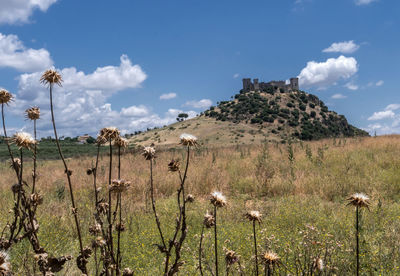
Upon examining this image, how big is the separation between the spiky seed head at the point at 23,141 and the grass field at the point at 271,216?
881mm

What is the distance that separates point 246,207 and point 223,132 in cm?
5717

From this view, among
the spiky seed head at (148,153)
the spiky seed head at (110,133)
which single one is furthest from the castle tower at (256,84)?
the spiky seed head at (110,133)

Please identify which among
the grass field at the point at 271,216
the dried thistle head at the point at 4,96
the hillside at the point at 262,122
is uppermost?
the hillside at the point at 262,122

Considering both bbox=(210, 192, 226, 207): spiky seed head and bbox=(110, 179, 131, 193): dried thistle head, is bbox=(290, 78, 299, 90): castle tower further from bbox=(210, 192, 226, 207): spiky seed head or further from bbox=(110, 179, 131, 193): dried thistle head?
bbox=(110, 179, 131, 193): dried thistle head

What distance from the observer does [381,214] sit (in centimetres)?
553

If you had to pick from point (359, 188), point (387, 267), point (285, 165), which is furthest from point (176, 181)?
point (387, 267)

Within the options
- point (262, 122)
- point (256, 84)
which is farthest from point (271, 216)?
point (256, 84)

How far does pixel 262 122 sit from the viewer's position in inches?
2859

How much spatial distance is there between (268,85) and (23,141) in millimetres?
110641

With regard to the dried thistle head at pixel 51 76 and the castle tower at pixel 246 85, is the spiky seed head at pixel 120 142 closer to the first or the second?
the dried thistle head at pixel 51 76

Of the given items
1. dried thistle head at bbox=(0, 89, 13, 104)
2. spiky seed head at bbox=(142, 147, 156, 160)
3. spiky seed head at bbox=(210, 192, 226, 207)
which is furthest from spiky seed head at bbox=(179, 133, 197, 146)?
dried thistle head at bbox=(0, 89, 13, 104)

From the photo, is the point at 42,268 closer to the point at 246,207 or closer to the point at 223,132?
the point at 246,207

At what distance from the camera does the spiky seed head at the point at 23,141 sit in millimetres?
1512

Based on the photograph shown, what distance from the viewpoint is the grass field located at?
374 centimetres
